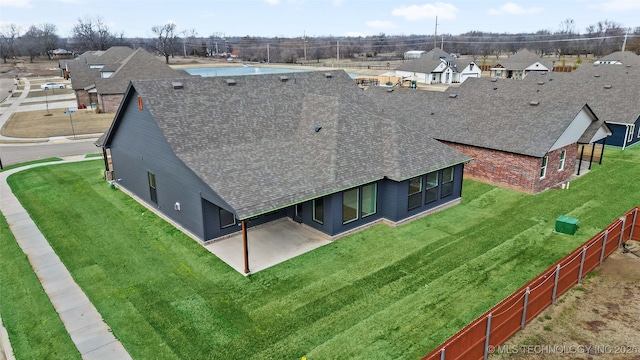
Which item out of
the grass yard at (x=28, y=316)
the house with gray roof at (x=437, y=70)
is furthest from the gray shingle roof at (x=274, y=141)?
the house with gray roof at (x=437, y=70)

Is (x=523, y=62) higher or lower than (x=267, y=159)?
higher

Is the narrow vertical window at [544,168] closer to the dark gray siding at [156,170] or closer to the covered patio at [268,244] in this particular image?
the covered patio at [268,244]

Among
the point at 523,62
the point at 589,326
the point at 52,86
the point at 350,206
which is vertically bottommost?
the point at 589,326

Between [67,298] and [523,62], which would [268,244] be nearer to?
[67,298]

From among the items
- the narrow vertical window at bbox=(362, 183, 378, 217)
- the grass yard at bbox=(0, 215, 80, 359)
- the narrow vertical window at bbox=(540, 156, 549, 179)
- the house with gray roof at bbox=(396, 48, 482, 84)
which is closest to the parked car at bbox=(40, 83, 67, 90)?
the house with gray roof at bbox=(396, 48, 482, 84)

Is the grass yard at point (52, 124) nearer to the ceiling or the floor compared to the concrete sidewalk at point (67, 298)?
nearer to the ceiling

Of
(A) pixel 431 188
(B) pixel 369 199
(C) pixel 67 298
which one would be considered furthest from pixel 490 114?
(C) pixel 67 298

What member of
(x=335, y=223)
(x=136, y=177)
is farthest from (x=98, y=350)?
(x=136, y=177)
